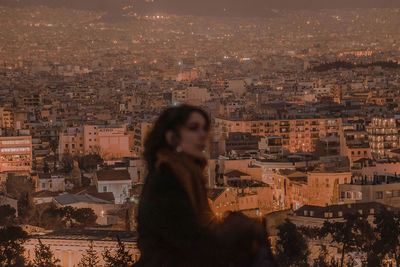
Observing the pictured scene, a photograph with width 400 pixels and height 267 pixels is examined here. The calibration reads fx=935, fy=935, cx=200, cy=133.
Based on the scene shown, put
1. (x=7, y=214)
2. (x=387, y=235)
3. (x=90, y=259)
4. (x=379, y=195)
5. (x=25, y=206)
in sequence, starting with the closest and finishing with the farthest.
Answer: (x=90, y=259), (x=387, y=235), (x=7, y=214), (x=379, y=195), (x=25, y=206)

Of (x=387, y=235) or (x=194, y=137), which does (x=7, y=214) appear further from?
(x=194, y=137)

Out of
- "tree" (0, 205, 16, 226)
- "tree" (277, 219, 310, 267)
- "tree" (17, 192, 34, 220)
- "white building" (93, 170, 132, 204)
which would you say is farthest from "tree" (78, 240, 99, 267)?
"white building" (93, 170, 132, 204)

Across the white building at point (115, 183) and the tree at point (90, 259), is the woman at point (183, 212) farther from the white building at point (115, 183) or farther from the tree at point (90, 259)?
the white building at point (115, 183)

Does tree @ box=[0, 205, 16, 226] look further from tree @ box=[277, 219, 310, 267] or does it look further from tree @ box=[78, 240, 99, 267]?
tree @ box=[277, 219, 310, 267]

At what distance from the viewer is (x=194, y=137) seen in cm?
143

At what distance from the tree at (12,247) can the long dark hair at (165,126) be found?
5723 mm

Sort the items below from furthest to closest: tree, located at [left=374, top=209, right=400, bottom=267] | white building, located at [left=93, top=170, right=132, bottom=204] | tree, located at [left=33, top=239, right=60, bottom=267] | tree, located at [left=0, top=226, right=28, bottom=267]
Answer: white building, located at [left=93, top=170, right=132, bottom=204], tree, located at [left=374, top=209, right=400, bottom=267], tree, located at [left=0, top=226, right=28, bottom=267], tree, located at [left=33, top=239, right=60, bottom=267]

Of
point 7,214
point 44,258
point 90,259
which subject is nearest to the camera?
point 90,259

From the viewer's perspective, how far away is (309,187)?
546 inches

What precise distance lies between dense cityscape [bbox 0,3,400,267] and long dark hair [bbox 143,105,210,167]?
0.07 meters

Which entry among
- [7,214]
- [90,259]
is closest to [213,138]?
[90,259]

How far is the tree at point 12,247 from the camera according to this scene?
7.44 metres

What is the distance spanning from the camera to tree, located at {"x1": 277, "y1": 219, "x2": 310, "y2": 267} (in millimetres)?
7058

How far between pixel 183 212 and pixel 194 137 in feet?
0.41
